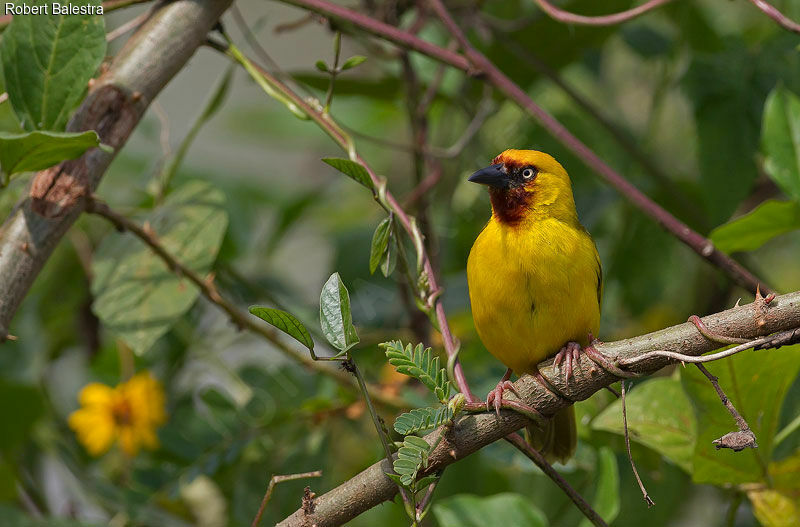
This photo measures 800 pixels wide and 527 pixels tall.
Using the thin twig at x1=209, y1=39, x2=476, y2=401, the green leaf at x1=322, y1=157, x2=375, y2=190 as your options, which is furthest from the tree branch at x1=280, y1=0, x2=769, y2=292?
the green leaf at x1=322, y1=157, x2=375, y2=190

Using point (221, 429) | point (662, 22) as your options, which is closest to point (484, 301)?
point (221, 429)

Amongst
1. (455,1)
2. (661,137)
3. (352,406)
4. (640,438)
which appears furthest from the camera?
(661,137)

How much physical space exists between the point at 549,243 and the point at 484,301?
19cm

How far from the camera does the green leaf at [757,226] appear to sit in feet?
5.98

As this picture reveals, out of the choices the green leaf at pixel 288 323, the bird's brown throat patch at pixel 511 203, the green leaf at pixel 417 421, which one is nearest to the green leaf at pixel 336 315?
the green leaf at pixel 288 323

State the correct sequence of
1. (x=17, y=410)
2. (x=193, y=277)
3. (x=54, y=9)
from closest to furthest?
(x=54, y=9), (x=193, y=277), (x=17, y=410)

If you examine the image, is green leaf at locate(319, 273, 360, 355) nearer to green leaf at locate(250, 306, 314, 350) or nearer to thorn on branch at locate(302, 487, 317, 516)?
green leaf at locate(250, 306, 314, 350)

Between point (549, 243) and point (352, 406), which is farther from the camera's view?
point (352, 406)

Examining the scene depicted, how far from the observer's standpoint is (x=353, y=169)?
5.32ft

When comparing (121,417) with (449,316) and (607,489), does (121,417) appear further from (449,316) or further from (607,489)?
(607,489)

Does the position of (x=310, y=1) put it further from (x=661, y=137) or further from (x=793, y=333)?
(x=661, y=137)

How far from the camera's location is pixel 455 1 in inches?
115

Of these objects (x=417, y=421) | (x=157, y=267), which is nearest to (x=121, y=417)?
(x=157, y=267)

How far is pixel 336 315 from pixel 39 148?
637mm
